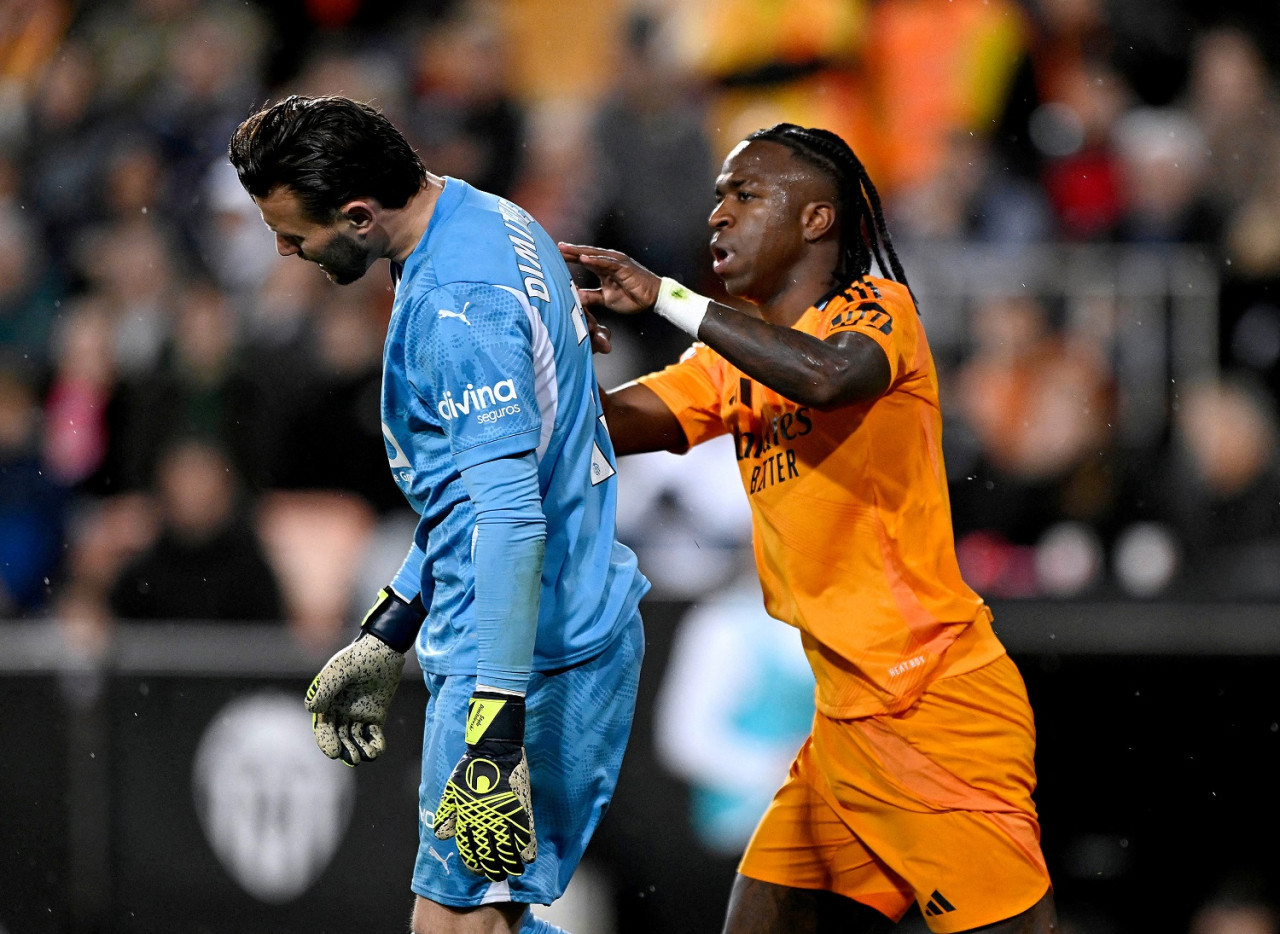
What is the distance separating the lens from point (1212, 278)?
6.73 metres

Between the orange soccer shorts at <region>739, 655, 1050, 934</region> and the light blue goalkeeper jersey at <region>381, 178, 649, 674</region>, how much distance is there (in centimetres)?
76

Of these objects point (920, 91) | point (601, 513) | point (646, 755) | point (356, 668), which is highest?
point (920, 91)

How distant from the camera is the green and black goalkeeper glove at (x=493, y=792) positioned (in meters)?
2.81

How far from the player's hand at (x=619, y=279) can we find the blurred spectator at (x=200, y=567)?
269 centimetres

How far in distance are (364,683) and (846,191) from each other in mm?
1633

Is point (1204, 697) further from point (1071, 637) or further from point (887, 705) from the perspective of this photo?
point (887, 705)

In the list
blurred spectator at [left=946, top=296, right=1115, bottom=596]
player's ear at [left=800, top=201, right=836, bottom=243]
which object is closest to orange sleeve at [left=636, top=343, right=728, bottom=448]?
player's ear at [left=800, top=201, right=836, bottom=243]

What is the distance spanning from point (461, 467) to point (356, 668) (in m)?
0.75

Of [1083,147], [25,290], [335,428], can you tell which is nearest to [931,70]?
[1083,147]


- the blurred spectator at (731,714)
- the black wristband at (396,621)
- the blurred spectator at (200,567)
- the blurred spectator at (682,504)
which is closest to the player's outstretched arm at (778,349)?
the black wristband at (396,621)

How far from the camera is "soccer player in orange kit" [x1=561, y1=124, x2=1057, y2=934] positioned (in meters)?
3.50

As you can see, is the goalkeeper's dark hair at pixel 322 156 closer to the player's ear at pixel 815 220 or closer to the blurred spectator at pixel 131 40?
the player's ear at pixel 815 220

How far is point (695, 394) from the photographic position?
3941mm

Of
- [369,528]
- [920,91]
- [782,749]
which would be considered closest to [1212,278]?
[920,91]
